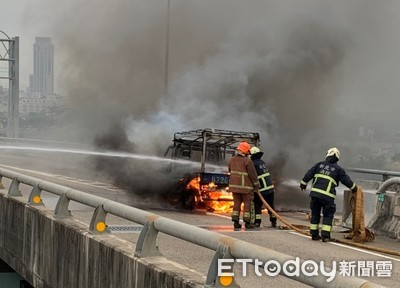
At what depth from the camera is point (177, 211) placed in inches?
570

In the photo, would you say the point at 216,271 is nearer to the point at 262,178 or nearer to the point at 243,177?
the point at 243,177

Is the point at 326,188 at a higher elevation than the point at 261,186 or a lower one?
higher

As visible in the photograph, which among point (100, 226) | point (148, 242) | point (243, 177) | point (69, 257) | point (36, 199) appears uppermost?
point (243, 177)

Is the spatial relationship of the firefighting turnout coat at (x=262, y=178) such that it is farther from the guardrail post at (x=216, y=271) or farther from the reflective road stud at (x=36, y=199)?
the guardrail post at (x=216, y=271)

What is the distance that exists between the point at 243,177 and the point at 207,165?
4347 mm

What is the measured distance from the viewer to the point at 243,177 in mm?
11523

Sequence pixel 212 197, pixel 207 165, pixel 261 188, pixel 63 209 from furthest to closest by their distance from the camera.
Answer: pixel 207 165 → pixel 212 197 → pixel 261 188 → pixel 63 209

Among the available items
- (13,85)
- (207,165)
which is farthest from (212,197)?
(13,85)

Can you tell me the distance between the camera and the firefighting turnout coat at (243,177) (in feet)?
37.7

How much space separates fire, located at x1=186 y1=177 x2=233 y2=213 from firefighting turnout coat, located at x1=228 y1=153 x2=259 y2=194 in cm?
289

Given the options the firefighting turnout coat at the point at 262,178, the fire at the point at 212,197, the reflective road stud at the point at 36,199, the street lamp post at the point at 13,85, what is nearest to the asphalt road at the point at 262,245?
the fire at the point at 212,197

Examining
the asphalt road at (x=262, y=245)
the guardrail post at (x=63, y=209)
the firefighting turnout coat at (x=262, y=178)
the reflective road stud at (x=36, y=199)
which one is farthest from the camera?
the firefighting turnout coat at (x=262, y=178)

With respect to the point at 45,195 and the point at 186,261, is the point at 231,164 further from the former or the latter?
the point at 45,195

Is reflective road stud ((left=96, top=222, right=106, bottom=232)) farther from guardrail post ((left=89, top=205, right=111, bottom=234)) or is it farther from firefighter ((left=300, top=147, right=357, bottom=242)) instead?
firefighter ((left=300, top=147, right=357, bottom=242))
